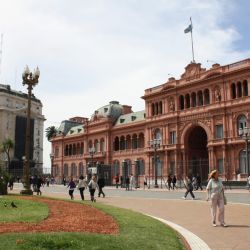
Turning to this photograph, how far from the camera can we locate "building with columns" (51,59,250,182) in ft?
174

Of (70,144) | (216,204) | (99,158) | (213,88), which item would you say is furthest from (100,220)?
(70,144)

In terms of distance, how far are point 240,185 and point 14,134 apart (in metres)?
89.4

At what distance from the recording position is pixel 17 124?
402ft

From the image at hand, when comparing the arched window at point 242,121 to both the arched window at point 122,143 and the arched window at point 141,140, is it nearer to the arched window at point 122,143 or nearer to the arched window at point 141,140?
the arched window at point 141,140

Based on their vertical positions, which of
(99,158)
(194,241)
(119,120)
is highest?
(119,120)

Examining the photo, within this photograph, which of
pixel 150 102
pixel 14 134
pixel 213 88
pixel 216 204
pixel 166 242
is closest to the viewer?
pixel 166 242

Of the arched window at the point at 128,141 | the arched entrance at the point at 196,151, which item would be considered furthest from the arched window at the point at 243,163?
the arched window at the point at 128,141

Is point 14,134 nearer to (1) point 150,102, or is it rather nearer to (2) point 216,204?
(1) point 150,102

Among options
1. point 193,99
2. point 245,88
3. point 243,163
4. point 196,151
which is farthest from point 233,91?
point 196,151

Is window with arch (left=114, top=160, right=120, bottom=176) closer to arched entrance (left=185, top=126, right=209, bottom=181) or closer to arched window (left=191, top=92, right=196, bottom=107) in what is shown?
arched entrance (left=185, top=126, right=209, bottom=181)

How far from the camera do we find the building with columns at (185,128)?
53.1 meters

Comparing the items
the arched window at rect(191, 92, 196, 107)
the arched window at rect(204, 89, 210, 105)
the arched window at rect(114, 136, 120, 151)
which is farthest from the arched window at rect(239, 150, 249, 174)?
the arched window at rect(114, 136, 120, 151)

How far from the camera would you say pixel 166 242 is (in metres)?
9.95

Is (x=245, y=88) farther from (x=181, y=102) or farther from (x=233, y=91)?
(x=181, y=102)
